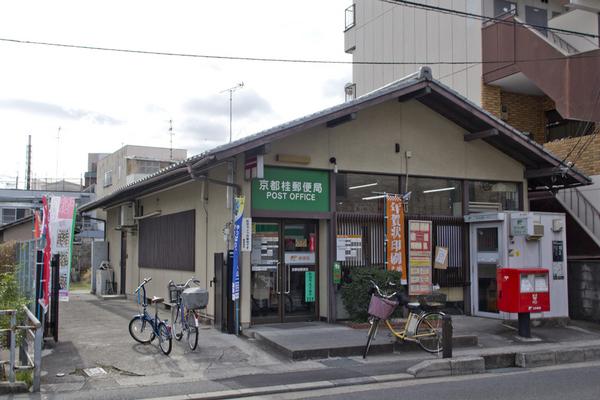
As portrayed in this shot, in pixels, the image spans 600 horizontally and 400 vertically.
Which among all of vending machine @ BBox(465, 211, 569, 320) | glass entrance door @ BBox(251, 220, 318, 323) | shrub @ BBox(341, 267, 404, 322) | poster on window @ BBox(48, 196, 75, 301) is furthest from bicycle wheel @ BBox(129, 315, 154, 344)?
vending machine @ BBox(465, 211, 569, 320)

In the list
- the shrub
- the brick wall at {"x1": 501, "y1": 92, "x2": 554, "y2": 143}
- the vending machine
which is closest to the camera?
the shrub

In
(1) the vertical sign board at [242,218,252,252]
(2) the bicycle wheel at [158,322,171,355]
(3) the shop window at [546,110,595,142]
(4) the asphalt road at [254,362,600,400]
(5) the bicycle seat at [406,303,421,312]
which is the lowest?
(4) the asphalt road at [254,362,600,400]

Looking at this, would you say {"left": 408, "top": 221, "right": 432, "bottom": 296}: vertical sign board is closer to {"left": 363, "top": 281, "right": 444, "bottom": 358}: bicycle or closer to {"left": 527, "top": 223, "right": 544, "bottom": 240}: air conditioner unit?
{"left": 527, "top": 223, "right": 544, "bottom": 240}: air conditioner unit

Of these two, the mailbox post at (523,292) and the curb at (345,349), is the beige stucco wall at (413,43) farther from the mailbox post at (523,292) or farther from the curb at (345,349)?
the curb at (345,349)

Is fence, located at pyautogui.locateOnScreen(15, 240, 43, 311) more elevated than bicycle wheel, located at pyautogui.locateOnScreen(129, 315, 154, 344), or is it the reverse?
fence, located at pyautogui.locateOnScreen(15, 240, 43, 311)

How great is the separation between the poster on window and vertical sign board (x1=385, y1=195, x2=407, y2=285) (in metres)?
6.52

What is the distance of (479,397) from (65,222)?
7.65m


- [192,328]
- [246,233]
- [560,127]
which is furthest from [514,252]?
[560,127]

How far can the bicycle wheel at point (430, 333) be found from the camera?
10625mm

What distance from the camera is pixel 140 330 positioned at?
35.8 ft

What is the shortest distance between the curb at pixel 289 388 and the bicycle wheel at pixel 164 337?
2.32m

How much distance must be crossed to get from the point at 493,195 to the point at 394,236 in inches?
139

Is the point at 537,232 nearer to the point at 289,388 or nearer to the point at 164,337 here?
the point at 289,388

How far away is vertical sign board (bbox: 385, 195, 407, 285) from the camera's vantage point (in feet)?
43.5
